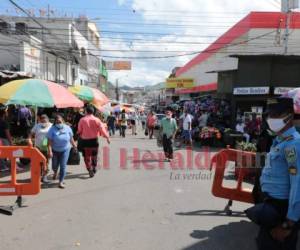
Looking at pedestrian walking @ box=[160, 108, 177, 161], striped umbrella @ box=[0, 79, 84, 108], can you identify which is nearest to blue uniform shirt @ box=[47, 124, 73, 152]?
striped umbrella @ box=[0, 79, 84, 108]

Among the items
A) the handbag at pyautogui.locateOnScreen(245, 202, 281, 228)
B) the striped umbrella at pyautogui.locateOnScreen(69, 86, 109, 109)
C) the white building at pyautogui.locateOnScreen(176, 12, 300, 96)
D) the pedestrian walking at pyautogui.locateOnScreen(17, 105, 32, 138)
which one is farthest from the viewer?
the white building at pyautogui.locateOnScreen(176, 12, 300, 96)

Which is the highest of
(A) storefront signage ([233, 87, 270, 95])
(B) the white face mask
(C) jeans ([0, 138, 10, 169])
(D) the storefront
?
(D) the storefront

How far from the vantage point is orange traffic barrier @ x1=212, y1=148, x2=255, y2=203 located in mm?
7000

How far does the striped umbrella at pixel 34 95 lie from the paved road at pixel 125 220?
1.98m

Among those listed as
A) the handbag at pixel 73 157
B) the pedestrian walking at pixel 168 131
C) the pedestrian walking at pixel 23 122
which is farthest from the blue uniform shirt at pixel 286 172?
the pedestrian walking at pixel 23 122

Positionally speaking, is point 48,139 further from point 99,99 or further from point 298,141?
point 99,99

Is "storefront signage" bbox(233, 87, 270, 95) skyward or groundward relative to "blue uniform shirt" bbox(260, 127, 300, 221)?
skyward

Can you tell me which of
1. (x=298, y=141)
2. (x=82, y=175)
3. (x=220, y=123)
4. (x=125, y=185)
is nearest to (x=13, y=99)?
(x=82, y=175)

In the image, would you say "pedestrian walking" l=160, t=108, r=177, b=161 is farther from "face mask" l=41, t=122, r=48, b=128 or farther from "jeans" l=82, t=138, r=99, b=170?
"face mask" l=41, t=122, r=48, b=128

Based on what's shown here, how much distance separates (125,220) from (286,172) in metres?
3.61

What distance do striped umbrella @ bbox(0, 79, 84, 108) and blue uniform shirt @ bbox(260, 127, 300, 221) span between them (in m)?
7.41

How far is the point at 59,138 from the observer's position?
9070mm

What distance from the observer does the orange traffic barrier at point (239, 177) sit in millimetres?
7000

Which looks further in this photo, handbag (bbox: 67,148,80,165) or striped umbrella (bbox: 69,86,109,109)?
striped umbrella (bbox: 69,86,109,109)
